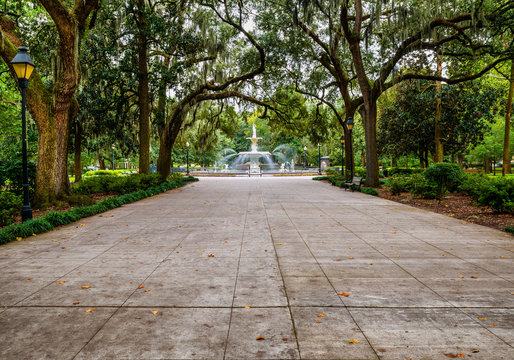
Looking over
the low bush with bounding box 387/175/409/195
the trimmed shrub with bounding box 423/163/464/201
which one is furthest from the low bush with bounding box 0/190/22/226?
the low bush with bounding box 387/175/409/195

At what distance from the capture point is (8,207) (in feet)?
28.9

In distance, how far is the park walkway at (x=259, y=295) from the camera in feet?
8.89

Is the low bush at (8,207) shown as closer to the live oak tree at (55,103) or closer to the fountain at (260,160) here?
the live oak tree at (55,103)

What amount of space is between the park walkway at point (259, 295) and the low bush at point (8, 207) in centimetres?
213

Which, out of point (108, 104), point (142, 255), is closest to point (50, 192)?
point (142, 255)

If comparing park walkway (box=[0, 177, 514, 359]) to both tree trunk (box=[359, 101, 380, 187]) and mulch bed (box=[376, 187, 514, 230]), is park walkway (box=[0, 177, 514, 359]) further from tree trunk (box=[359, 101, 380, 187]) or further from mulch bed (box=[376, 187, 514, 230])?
tree trunk (box=[359, 101, 380, 187])

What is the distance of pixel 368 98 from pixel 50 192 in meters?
15.4

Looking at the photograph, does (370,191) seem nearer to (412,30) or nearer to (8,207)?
(412,30)

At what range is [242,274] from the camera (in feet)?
14.7

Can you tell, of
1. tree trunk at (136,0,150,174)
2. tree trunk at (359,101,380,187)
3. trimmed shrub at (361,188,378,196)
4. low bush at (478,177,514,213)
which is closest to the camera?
low bush at (478,177,514,213)

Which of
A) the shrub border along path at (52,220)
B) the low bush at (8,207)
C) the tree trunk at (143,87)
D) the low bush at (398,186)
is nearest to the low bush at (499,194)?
the low bush at (398,186)

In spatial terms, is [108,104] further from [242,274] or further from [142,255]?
[242,274]

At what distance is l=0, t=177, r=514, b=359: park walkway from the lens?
107 inches

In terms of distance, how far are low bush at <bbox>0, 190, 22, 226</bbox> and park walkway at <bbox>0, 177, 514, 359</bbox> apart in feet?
6.97
